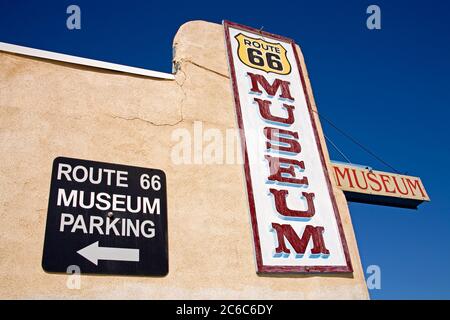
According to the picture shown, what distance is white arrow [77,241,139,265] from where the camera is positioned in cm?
446

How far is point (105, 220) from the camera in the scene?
475cm

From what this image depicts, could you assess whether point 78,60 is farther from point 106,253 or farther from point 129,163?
point 106,253

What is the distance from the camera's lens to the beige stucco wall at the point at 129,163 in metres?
4.33

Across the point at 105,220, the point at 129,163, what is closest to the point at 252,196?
the point at 129,163

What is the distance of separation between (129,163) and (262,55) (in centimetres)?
383

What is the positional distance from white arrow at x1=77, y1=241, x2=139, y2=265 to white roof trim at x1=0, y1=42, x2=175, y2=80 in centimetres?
268

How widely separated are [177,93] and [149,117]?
725 mm

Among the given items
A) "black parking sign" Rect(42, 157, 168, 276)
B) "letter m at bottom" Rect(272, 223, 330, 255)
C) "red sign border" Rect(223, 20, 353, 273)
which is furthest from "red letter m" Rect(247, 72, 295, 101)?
"black parking sign" Rect(42, 157, 168, 276)

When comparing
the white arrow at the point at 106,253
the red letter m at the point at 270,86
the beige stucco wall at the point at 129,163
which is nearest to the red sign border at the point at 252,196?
the beige stucco wall at the point at 129,163

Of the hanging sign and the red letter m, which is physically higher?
the red letter m

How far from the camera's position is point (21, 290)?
4031 mm

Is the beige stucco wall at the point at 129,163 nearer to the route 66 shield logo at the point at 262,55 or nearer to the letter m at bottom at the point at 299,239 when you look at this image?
the letter m at bottom at the point at 299,239

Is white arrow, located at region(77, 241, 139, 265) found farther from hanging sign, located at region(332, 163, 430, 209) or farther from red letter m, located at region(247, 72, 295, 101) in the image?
hanging sign, located at region(332, 163, 430, 209)

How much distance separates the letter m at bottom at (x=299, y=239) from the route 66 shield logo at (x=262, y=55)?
319cm
